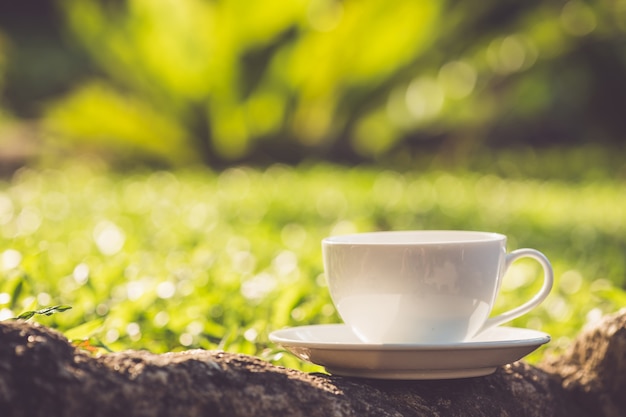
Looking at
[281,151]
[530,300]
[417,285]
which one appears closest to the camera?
[417,285]

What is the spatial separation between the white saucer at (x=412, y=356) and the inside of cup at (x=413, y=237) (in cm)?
23

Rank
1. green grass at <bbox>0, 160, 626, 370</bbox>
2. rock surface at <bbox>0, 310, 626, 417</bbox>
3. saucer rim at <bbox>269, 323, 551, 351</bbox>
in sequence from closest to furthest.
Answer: rock surface at <bbox>0, 310, 626, 417</bbox>, saucer rim at <bbox>269, 323, 551, 351</bbox>, green grass at <bbox>0, 160, 626, 370</bbox>

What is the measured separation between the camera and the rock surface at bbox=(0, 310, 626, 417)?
4.63 ft

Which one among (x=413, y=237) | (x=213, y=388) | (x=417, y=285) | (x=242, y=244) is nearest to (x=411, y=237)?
(x=413, y=237)

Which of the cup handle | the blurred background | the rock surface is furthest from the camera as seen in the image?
the blurred background

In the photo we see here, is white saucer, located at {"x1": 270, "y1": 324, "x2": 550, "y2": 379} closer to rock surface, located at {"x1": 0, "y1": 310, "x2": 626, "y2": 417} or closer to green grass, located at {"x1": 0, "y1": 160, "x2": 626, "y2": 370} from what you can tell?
rock surface, located at {"x1": 0, "y1": 310, "x2": 626, "y2": 417}

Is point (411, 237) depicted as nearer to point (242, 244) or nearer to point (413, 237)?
point (413, 237)

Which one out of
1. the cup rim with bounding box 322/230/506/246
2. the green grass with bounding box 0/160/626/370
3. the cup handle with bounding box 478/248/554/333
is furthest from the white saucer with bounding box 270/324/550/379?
the green grass with bounding box 0/160/626/370

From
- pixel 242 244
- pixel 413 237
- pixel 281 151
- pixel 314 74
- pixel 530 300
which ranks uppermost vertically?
pixel 314 74

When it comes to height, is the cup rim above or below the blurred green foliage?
below

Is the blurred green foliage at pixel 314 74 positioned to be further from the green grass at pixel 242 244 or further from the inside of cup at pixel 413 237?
the inside of cup at pixel 413 237

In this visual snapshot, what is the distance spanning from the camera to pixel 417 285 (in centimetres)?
179

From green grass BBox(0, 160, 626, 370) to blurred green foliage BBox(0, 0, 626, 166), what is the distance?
1.03 m

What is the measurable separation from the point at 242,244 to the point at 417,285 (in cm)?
248
